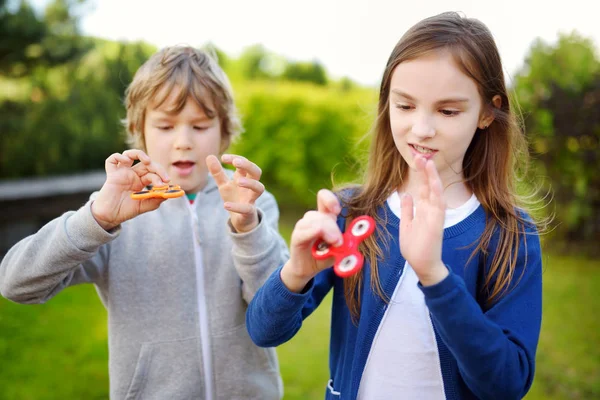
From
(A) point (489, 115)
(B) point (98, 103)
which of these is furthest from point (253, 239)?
(B) point (98, 103)

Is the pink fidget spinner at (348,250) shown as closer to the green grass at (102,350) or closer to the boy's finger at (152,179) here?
the boy's finger at (152,179)

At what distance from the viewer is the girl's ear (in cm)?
179

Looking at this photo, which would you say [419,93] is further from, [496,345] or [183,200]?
[183,200]

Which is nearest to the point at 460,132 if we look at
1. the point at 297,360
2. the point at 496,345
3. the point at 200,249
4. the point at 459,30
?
the point at 459,30

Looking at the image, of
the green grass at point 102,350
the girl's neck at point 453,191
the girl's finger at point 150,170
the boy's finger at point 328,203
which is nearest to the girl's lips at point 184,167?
the girl's finger at point 150,170

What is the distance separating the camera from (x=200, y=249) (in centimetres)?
218

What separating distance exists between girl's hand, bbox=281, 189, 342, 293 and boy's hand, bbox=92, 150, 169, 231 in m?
0.65

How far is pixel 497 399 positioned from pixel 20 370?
3.88 meters

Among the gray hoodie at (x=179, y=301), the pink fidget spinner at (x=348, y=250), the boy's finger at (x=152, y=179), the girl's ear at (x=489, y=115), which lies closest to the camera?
the pink fidget spinner at (x=348, y=250)

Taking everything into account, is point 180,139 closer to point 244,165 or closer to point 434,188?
point 244,165

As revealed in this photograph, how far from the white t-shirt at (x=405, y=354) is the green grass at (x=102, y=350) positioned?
2159mm

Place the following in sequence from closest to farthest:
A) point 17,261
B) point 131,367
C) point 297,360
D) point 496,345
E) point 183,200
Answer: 1. point 496,345
2. point 17,261
3. point 131,367
4. point 183,200
5. point 297,360

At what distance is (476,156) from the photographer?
1.93 metres

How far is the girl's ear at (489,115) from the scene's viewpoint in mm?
1787
